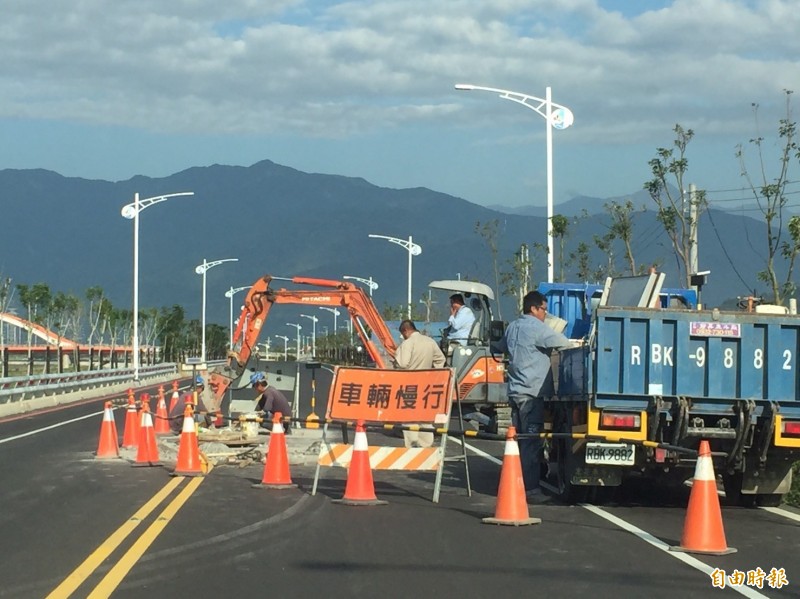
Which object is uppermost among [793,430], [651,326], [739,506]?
[651,326]

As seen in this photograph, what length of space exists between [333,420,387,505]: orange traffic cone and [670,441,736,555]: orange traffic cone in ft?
13.2

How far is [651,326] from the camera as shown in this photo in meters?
12.4

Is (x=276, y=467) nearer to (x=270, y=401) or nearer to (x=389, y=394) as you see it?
(x=389, y=394)

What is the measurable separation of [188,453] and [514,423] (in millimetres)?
4303

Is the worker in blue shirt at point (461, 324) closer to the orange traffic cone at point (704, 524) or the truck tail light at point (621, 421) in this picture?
the truck tail light at point (621, 421)

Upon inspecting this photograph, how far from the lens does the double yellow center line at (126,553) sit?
8594 millimetres

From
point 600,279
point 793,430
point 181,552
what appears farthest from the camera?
point 600,279

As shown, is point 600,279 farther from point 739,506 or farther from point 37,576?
point 37,576

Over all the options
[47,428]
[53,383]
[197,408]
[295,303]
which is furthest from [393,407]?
[53,383]

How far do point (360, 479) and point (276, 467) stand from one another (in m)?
1.81

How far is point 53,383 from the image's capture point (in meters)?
40.4

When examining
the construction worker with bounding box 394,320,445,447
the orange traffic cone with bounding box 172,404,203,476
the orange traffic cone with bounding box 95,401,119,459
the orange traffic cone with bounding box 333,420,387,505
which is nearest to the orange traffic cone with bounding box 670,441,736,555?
the orange traffic cone with bounding box 333,420,387,505

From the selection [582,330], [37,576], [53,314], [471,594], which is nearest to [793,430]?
[471,594]

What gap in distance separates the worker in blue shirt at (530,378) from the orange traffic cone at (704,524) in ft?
12.8
